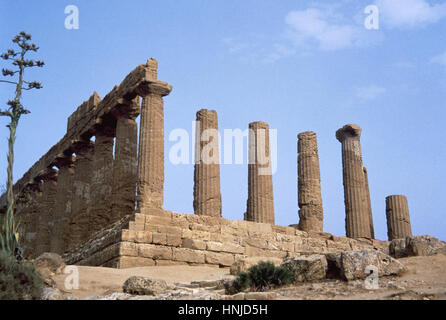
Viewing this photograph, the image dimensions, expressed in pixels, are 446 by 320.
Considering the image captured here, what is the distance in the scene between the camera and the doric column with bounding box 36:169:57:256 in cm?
3284

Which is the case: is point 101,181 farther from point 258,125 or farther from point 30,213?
point 30,213

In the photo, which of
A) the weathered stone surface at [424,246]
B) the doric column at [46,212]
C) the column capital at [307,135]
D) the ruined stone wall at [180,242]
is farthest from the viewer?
the doric column at [46,212]

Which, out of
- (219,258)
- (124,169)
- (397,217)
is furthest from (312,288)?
(397,217)

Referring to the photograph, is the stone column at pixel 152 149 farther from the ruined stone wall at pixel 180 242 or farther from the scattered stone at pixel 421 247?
the scattered stone at pixel 421 247

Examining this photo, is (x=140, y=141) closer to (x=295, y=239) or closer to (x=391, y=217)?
(x=295, y=239)

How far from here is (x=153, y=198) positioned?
2292 centimetres

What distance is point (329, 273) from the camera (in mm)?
12922

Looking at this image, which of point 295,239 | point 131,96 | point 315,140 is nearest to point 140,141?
point 131,96

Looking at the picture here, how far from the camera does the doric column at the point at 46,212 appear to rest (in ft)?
108

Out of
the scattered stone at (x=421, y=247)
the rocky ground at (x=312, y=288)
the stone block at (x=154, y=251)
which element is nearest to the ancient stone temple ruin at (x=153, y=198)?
the stone block at (x=154, y=251)

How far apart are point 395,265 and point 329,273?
1.42 metres

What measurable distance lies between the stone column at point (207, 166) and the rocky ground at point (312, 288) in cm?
891

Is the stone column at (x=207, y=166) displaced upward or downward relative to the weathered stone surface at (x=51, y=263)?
upward

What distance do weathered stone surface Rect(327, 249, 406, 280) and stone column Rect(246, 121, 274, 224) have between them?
50.5ft
